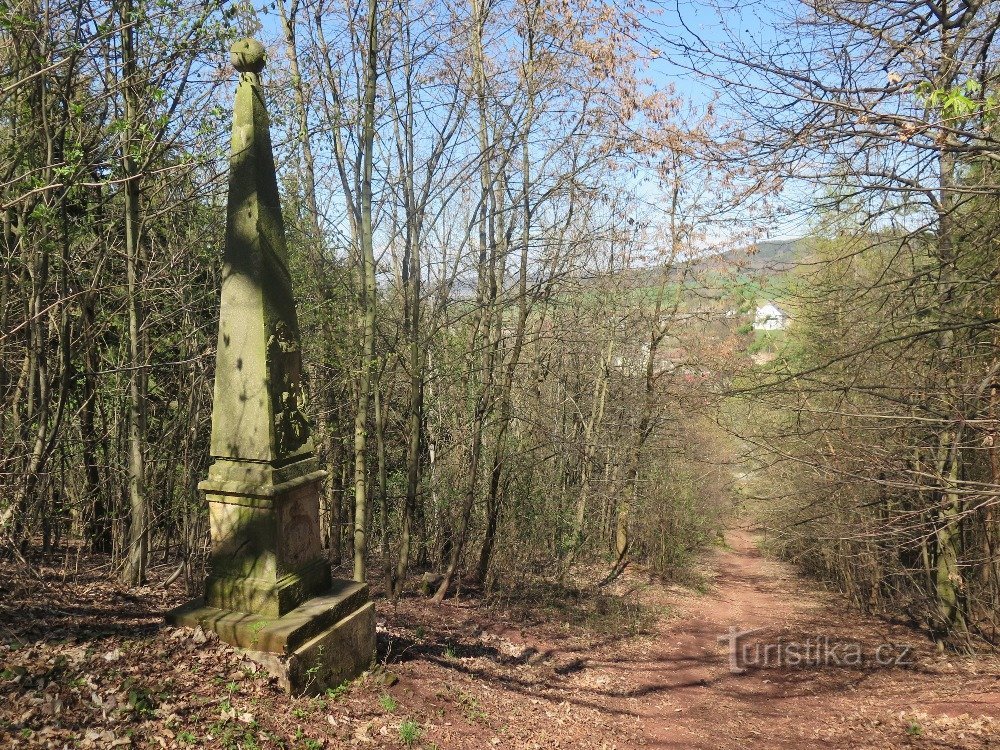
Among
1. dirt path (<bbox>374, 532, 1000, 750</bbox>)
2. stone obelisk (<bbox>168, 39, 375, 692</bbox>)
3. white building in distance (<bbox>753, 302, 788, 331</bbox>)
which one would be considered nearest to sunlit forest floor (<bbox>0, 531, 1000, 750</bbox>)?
dirt path (<bbox>374, 532, 1000, 750</bbox>)

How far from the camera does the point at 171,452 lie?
278 inches

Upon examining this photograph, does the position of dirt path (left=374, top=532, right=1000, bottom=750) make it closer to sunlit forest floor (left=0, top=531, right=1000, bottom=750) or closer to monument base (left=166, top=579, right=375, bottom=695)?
sunlit forest floor (left=0, top=531, right=1000, bottom=750)

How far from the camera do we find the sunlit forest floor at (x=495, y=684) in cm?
349

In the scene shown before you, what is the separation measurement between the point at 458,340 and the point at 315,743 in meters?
6.37

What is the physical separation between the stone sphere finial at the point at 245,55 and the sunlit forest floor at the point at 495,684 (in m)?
4.26

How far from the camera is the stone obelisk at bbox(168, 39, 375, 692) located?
436 centimetres

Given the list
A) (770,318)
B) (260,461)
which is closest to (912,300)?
(770,318)

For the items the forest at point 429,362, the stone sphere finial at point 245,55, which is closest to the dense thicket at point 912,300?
the forest at point 429,362

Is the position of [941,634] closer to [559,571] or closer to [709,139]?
[559,571]

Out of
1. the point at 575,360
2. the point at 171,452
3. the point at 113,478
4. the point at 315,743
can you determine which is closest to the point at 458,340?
the point at 171,452

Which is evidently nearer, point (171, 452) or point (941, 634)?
point (171, 452)

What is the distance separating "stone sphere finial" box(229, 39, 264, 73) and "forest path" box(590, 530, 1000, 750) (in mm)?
7203

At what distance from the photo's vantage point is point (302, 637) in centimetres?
429

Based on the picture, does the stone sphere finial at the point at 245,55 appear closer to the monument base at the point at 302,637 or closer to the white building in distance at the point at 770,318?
the monument base at the point at 302,637
